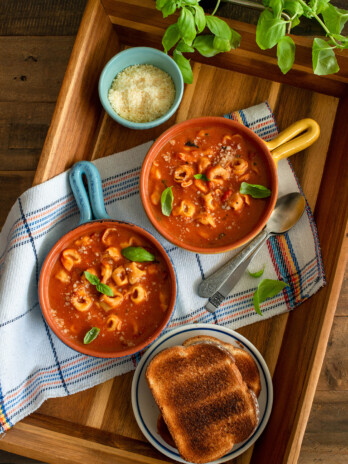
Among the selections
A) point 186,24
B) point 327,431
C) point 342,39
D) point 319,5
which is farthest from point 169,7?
point 327,431

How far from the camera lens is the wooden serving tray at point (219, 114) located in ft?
7.31

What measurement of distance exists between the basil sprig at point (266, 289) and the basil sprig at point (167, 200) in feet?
2.00

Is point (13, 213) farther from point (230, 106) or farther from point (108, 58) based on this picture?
point (230, 106)

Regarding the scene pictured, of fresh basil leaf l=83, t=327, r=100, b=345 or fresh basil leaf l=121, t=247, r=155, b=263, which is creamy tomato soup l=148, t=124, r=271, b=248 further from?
fresh basil leaf l=83, t=327, r=100, b=345

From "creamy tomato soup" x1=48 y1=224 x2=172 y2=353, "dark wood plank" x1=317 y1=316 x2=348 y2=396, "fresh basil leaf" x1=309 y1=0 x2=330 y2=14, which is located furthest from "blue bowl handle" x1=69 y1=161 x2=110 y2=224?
"dark wood plank" x1=317 y1=316 x2=348 y2=396

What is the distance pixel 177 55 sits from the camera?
7.44 feet

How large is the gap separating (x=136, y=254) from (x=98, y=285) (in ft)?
0.75

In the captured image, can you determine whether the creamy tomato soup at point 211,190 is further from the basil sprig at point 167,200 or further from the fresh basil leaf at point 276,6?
the fresh basil leaf at point 276,6

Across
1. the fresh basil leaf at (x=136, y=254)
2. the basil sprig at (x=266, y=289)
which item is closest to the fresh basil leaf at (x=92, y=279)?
the fresh basil leaf at (x=136, y=254)

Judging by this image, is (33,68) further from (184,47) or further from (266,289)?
(266,289)

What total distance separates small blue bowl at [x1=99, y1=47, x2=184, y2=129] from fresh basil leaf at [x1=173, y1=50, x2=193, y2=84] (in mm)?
21

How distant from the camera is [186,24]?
6.51 ft

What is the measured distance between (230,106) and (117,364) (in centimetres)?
150

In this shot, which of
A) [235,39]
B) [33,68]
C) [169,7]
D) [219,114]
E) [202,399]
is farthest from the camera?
[33,68]
